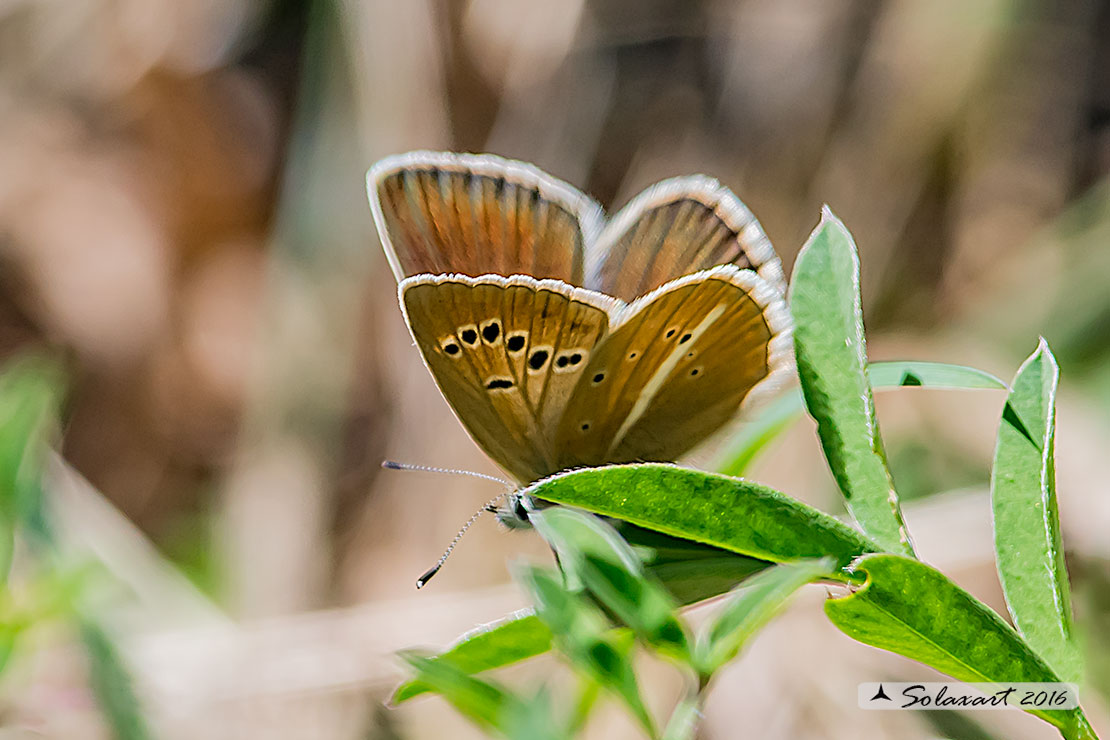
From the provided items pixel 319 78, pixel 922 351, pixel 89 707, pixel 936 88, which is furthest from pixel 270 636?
pixel 936 88

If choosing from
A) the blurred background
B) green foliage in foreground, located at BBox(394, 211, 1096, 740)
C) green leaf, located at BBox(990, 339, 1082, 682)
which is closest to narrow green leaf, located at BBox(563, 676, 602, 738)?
green foliage in foreground, located at BBox(394, 211, 1096, 740)

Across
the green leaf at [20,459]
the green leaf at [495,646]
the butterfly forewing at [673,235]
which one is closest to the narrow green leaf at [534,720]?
the green leaf at [495,646]

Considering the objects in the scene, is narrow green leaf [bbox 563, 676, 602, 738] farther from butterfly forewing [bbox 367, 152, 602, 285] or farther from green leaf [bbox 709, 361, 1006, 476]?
butterfly forewing [bbox 367, 152, 602, 285]

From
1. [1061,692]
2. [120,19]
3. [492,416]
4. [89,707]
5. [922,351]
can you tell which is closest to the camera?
[1061,692]

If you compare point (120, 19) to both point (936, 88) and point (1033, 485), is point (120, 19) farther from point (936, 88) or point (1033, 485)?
point (1033, 485)

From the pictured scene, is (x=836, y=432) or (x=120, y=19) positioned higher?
(x=836, y=432)

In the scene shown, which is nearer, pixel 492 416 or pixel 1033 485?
pixel 1033 485

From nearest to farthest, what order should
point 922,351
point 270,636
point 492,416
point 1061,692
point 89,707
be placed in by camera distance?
point 1061,692
point 492,416
point 89,707
point 270,636
point 922,351
